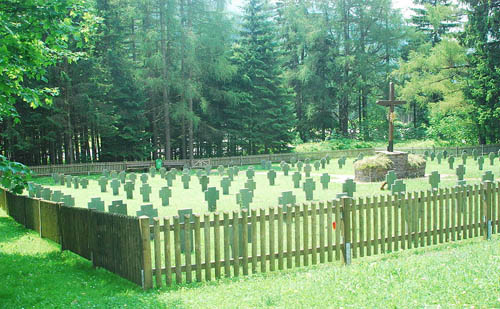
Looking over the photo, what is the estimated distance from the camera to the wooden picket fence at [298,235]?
661cm

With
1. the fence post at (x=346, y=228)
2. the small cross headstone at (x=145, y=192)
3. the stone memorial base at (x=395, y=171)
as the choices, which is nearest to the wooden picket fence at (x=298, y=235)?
the fence post at (x=346, y=228)

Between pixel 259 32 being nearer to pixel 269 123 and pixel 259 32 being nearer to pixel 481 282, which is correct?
pixel 269 123

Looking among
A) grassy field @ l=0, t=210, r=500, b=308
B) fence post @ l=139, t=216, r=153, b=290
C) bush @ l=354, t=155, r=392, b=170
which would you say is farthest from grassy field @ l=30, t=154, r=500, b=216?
fence post @ l=139, t=216, r=153, b=290

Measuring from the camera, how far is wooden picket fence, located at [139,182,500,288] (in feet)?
21.7

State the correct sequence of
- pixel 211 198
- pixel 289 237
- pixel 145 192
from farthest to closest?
pixel 145 192
pixel 211 198
pixel 289 237

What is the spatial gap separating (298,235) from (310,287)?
1505 millimetres

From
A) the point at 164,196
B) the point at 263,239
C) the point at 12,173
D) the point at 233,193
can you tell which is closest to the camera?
the point at 12,173

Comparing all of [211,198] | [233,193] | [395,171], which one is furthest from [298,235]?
[395,171]

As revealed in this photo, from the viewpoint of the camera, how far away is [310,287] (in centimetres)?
581

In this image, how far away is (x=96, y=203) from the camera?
1273 centimetres

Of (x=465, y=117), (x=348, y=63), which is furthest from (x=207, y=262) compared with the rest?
(x=348, y=63)

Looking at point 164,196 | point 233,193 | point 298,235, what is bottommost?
point 233,193

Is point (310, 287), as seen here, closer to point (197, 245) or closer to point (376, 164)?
point (197, 245)

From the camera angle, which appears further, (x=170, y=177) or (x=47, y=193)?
(x=170, y=177)
